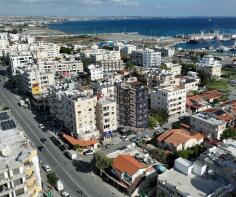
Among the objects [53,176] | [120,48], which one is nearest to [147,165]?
[53,176]

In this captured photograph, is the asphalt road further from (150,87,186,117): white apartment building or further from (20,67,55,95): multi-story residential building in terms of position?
(150,87,186,117): white apartment building

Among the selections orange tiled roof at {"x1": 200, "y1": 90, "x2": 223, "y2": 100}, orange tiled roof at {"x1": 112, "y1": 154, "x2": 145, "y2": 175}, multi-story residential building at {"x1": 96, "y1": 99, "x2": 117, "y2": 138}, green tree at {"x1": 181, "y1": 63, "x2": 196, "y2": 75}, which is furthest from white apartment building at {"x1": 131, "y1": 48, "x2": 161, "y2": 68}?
orange tiled roof at {"x1": 112, "y1": 154, "x2": 145, "y2": 175}

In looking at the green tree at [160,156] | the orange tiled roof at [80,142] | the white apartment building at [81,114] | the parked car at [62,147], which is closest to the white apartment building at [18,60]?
the white apartment building at [81,114]

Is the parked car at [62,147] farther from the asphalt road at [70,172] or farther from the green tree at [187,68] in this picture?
the green tree at [187,68]

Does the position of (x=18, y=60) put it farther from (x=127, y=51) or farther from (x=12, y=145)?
(x=12, y=145)

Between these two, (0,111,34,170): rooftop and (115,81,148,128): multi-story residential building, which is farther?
(115,81,148,128): multi-story residential building

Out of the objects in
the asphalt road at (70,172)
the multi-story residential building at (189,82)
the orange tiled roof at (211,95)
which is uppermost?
the multi-story residential building at (189,82)
